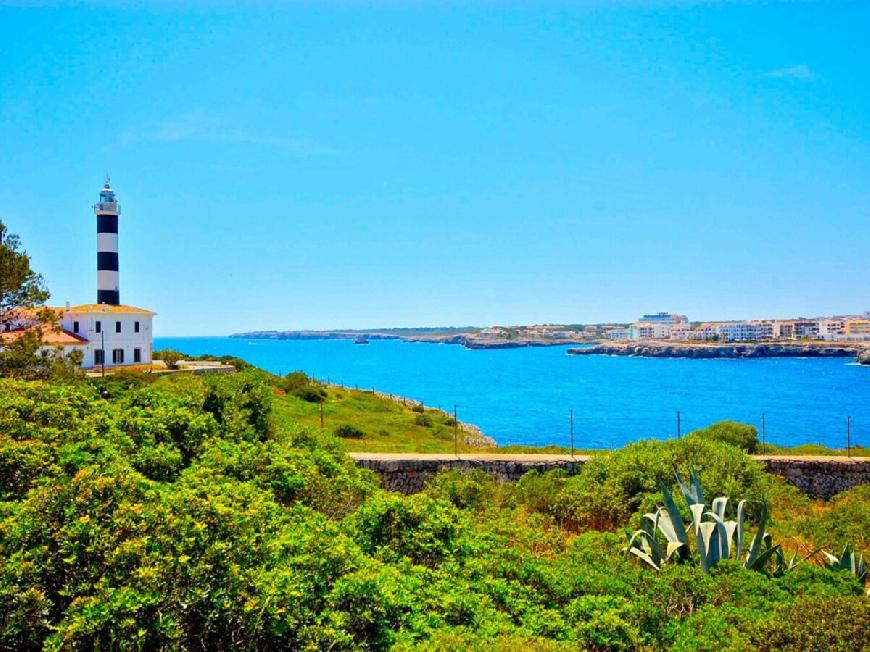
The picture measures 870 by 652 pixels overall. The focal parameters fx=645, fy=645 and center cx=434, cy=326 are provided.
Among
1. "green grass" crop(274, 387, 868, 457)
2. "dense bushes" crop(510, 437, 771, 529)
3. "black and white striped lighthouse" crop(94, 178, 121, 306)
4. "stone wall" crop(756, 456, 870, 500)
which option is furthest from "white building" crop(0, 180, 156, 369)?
"stone wall" crop(756, 456, 870, 500)

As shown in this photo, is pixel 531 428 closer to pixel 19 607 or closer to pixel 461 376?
pixel 19 607

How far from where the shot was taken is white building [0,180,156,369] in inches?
1558

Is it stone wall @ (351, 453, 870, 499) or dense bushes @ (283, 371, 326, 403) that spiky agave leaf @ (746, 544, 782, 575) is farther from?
dense bushes @ (283, 371, 326, 403)

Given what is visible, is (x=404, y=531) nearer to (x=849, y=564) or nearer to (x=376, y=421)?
(x=849, y=564)

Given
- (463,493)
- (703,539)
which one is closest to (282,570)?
(703,539)

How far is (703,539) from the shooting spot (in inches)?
333

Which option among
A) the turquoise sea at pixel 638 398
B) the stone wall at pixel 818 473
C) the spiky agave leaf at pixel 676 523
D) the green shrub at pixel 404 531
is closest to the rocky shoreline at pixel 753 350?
the turquoise sea at pixel 638 398

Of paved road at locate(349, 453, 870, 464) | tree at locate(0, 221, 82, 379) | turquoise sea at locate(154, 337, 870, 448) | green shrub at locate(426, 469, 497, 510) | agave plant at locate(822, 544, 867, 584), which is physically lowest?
turquoise sea at locate(154, 337, 870, 448)

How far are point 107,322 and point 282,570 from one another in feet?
132

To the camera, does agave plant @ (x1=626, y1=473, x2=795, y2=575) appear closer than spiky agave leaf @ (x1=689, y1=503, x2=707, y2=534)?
Yes

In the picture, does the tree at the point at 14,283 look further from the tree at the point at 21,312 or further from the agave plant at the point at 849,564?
the agave plant at the point at 849,564

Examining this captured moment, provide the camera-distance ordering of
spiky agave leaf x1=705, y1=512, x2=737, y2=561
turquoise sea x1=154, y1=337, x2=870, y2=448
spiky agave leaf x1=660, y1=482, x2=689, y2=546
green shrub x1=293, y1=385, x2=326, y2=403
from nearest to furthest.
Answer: spiky agave leaf x1=705, y1=512, x2=737, y2=561
spiky agave leaf x1=660, y1=482, x2=689, y2=546
green shrub x1=293, y1=385, x2=326, y2=403
turquoise sea x1=154, y1=337, x2=870, y2=448

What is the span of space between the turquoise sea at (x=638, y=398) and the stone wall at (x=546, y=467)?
24445 millimetres

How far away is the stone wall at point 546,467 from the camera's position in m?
17.6
